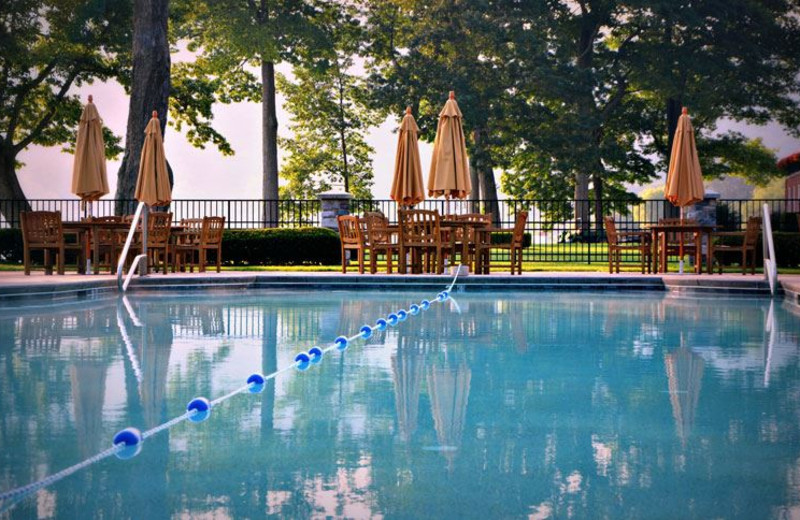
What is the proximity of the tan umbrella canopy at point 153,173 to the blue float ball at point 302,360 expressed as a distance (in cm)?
881

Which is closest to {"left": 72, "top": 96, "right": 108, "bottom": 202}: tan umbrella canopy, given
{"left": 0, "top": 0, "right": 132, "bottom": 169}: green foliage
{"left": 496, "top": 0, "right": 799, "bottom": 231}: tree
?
{"left": 0, "top": 0, "right": 132, "bottom": 169}: green foliage

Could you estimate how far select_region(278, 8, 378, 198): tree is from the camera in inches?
1441

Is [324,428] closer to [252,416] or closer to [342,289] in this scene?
[252,416]

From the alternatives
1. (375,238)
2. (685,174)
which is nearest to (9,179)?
(375,238)

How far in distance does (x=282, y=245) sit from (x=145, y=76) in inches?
182

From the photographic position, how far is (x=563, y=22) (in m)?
30.5

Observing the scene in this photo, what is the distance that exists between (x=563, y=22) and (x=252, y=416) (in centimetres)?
2835

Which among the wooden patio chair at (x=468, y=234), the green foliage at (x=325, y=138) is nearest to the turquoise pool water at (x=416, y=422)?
the wooden patio chair at (x=468, y=234)

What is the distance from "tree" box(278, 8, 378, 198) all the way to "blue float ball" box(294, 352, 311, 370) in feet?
96.2

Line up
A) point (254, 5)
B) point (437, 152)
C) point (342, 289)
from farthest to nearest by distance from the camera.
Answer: point (254, 5)
point (437, 152)
point (342, 289)

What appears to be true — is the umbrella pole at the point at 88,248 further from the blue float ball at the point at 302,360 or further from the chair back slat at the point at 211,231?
the blue float ball at the point at 302,360

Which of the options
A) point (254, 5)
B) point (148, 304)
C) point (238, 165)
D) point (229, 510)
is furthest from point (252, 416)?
point (238, 165)

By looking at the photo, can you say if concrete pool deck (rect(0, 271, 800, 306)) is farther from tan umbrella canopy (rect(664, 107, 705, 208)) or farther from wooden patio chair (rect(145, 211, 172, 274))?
tan umbrella canopy (rect(664, 107, 705, 208))

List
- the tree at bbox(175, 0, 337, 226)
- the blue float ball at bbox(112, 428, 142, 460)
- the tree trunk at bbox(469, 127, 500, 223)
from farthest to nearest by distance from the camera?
1. the tree trunk at bbox(469, 127, 500, 223)
2. the tree at bbox(175, 0, 337, 226)
3. the blue float ball at bbox(112, 428, 142, 460)
